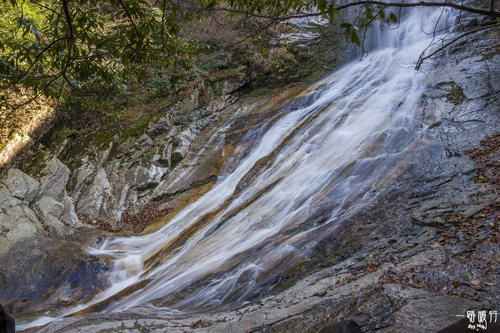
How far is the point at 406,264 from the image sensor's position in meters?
4.05

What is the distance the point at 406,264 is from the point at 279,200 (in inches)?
160

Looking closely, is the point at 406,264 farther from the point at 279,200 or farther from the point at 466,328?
the point at 279,200

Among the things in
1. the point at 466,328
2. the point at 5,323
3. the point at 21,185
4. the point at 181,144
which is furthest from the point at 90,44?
the point at 181,144

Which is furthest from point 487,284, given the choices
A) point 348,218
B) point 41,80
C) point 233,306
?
point 41,80

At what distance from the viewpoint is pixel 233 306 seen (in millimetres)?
4762

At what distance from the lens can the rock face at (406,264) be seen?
325cm

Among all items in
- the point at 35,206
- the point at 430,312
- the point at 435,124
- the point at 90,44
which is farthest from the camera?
the point at 35,206

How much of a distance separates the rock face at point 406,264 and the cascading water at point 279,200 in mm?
511

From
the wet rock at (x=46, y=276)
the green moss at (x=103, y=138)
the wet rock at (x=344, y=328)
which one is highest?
the green moss at (x=103, y=138)

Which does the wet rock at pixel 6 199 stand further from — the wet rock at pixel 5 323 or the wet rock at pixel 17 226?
the wet rock at pixel 5 323

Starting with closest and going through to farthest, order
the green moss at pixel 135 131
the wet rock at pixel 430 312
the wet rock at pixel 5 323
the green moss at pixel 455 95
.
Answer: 1. the wet rock at pixel 5 323
2. the wet rock at pixel 430 312
3. the green moss at pixel 455 95
4. the green moss at pixel 135 131

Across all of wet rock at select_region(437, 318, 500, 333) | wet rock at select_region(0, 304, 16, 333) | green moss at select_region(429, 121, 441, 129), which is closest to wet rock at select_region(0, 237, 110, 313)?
wet rock at select_region(0, 304, 16, 333)

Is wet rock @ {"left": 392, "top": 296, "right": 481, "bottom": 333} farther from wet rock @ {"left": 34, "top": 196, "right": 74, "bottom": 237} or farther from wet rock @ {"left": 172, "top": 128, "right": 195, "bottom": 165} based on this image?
wet rock @ {"left": 172, "top": 128, "right": 195, "bottom": 165}

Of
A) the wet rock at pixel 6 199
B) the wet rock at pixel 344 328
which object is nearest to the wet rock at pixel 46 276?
the wet rock at pixel 6 199
